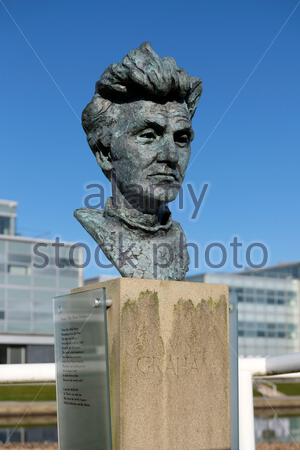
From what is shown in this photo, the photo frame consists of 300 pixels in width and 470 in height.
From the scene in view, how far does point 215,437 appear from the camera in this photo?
576 centimetres

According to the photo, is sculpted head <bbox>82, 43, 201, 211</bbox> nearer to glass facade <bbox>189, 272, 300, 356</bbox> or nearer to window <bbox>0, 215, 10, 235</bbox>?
window <bbox>0, 215, 10, 235</bbox>

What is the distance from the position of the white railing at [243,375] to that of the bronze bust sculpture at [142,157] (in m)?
1.00

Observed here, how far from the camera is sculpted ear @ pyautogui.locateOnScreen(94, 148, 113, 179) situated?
6445mm

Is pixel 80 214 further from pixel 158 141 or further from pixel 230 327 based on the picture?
pixel 230 327

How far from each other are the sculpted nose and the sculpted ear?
51cm

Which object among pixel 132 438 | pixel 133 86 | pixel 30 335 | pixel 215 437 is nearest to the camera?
pixel 132 438

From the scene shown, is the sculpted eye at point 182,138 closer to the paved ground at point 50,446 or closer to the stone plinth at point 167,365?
the stone plinth at point 167,365

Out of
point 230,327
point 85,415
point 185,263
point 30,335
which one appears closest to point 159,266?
point 185,263

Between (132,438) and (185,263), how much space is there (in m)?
1.69

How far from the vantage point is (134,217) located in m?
6.26

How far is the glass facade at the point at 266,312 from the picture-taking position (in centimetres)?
7738

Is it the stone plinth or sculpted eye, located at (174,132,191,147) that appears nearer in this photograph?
the stone plinth

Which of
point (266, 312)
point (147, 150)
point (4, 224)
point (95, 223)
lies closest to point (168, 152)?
point (147, 150)

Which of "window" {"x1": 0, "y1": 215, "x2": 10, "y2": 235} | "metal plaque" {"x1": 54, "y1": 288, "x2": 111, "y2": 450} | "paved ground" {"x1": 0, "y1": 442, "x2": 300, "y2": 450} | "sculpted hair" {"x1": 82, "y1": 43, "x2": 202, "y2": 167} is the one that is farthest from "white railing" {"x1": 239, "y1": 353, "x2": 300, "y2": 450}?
"window" {"x1": 0, "y1": 215, "x2": 10, "y2": 235}
